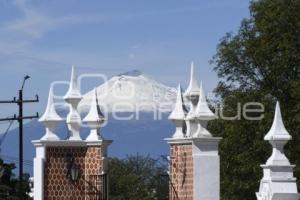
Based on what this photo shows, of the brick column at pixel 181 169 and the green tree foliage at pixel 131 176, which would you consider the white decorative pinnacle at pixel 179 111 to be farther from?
the green tree foliage at pixel 131 176

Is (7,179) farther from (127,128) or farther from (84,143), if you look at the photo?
(127,128)

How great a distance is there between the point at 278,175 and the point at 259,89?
60.7 ft

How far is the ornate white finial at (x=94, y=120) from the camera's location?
21047 millimetres

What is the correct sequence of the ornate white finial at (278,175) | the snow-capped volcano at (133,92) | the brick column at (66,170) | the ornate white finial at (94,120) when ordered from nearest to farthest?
the ornate white finial at (278,175), the brick column at (66,170), the ornate white finial at (94,120), the snow-capped volcano at (133,92)

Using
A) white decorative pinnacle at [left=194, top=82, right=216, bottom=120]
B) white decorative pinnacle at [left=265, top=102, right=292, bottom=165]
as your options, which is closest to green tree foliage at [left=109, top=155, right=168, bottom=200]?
white decorative pinnacle at [left=194, top=82, right=216, bottom=120]

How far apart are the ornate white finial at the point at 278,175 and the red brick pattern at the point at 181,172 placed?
183 centimetres

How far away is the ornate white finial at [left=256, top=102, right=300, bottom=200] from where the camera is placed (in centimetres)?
1709

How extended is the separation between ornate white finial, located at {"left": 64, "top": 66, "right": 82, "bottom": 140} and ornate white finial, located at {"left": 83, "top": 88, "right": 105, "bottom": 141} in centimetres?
20

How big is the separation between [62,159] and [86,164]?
492mm

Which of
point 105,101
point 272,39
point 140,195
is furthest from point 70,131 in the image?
point 140,195

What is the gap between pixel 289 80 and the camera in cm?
3528

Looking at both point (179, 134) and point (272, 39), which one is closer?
point (179, 134)

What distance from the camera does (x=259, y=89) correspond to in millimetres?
35750

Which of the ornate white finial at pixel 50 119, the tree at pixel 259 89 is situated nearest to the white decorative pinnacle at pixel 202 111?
the ornate white finial at pixel 50 119
